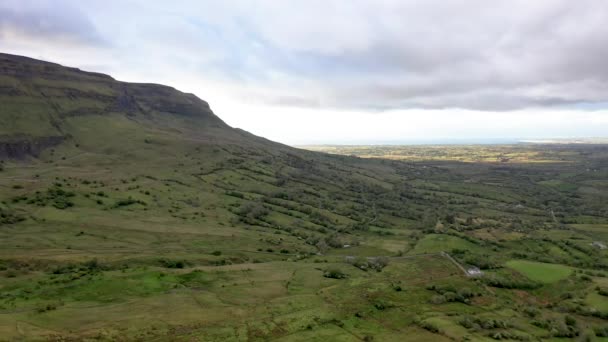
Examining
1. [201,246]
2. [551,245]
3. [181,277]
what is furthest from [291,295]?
[551,245]

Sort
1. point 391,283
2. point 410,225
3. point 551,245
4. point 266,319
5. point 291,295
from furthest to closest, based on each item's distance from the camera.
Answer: point 410,225, point 551,245, point 391,283, point 291,295, point 266,319

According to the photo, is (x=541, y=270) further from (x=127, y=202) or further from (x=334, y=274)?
(x=127, y=202)

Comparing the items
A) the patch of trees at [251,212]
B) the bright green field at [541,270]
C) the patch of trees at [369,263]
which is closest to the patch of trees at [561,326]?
the bright green field at [541,270]

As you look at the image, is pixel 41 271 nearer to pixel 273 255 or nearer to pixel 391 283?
pixel 273 255

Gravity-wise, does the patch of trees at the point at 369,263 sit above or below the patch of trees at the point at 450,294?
below

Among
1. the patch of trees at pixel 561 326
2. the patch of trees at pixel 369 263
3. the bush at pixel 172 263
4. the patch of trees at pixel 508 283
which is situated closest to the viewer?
the patch of trees at pixel 561 326

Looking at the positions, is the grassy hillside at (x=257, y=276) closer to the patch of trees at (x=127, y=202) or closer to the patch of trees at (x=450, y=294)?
the patch of trees at (x=450, y=294)

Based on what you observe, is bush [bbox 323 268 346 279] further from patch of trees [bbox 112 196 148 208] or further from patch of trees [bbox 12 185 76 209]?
patch of trees [bbox 12 185 76 209]

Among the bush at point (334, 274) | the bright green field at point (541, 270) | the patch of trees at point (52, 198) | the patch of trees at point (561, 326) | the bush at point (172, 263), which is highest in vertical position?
the patch of trees at point (52, 198)
